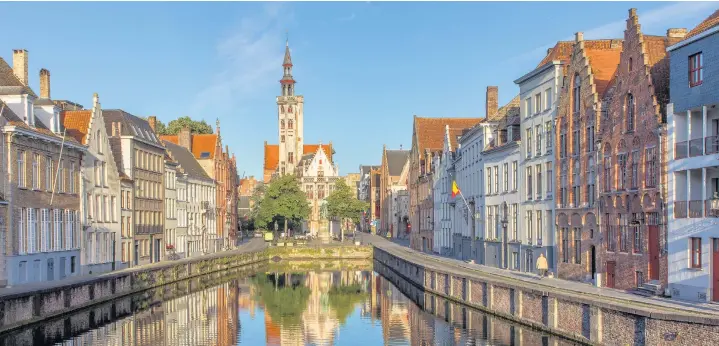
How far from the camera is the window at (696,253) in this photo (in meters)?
34.1

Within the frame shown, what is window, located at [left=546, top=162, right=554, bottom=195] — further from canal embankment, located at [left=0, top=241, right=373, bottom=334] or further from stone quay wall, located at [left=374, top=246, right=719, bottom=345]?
canal embankment, located at [left=0, top=241, right=373, bottom=334]

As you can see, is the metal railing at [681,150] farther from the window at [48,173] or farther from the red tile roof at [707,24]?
the window at [48,173]

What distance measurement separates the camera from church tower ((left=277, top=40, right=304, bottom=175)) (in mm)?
170000

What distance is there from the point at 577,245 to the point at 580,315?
1556cm

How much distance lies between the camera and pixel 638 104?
3922 centimetres

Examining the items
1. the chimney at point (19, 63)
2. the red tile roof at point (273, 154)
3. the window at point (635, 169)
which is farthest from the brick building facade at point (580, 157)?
the red tile roof at point (273, 154)

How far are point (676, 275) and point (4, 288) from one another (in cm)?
3057

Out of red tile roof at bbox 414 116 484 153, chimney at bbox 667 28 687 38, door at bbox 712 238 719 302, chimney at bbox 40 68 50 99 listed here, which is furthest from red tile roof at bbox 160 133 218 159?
door at bbox 712 238 719 302

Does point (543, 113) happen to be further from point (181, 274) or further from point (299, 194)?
point (299, 194)

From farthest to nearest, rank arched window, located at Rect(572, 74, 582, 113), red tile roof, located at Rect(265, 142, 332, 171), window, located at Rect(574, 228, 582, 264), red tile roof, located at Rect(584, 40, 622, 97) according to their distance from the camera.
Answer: red tile roof, located at Rect(265, 142, 332, 171), arched window, located at Rect(572, 74, 582, 113), window, located at Rect(574, 228, 582, 264), red tile roof, located at Rect(584, 40, 622, 97)

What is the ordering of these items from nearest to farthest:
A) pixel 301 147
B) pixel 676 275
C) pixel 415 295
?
pixel 676 275 < pixel 415 295 < pixel 301 147

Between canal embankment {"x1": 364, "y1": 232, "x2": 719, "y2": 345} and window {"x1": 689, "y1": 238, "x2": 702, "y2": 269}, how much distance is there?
6.94 feet

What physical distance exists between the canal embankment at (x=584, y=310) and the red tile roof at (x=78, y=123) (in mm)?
24691

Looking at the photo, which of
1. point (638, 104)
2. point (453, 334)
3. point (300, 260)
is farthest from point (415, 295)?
point (300, 260)
